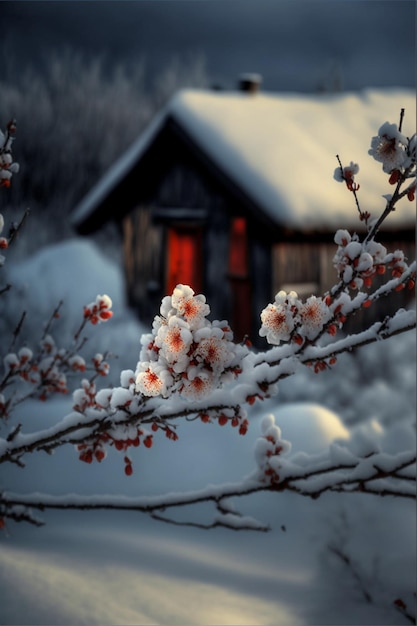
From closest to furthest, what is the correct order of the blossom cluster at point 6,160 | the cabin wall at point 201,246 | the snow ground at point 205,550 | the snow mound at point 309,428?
the blossom cluster at point 6,160, the snow ground at point 205,550, the snow mound at point 309,428, the cabin wall at point 201,246

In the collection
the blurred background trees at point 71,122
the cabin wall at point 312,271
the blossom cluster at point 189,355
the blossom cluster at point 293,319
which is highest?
the blurred background trees at point 71,122

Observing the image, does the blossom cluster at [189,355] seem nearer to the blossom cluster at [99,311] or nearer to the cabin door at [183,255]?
the blossom cluster at [99,311]

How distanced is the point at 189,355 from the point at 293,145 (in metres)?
4.26

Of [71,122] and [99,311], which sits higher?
[71,122]

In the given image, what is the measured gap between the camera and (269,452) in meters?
1.87

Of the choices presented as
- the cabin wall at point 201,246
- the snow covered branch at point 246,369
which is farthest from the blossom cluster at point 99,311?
the cabin wall at point 201,246

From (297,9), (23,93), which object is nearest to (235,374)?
(297,9)

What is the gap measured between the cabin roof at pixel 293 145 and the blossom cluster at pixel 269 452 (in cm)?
261

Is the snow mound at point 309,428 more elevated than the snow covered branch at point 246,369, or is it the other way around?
the snow mound at point 309,428

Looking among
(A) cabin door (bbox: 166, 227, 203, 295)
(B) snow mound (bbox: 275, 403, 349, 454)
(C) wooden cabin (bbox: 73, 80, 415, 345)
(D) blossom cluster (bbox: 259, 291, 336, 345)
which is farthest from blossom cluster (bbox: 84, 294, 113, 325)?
(A) cabin door (bbox: 166, 227, 203, 295)

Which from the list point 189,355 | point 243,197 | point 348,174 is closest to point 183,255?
point 243,197

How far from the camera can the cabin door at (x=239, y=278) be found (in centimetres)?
602

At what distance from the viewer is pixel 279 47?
491cm

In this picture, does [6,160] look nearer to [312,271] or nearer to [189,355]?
[189,355]
